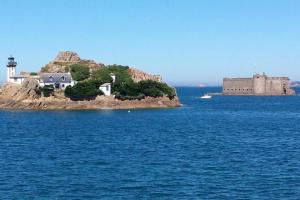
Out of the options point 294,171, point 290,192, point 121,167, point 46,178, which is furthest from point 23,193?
point 294,171

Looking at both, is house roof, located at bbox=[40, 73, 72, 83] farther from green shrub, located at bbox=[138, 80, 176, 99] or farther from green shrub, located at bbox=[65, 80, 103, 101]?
green shrub, located at bbox=[138, 80, 176, 99]

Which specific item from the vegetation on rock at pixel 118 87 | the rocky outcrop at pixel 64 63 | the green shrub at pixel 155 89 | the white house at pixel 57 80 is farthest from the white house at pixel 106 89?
the rocky outcrop at pixel 64 63

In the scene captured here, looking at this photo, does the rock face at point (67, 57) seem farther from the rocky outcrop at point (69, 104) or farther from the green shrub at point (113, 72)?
the rocky outcrop at point (69, 104)

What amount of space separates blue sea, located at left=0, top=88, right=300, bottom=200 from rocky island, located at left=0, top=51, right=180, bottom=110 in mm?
38257

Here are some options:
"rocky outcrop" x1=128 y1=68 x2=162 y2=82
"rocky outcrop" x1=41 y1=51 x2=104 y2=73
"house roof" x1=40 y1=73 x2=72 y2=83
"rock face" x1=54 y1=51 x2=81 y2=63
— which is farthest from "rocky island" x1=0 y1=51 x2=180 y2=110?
"rock face" x1=54 y1=51 x2=81 y2=63

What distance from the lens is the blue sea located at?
36.2m

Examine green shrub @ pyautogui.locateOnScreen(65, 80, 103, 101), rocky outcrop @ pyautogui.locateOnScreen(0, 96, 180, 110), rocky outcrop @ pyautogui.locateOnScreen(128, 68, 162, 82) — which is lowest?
rocky outcrop @ pyautogui.locateOnScreen(0, 96, 180, 110)

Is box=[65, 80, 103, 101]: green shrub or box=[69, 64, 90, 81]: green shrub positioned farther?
box=[69, 64, 90, 81]: green shrub

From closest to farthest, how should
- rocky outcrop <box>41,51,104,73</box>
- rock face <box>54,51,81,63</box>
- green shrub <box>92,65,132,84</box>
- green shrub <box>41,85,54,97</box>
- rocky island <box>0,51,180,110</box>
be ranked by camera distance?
rocky island <box>0,51,180,110</box>, green shrub <box>41,85,54,97</box>, green shrub <box>92,65,132,84</box>, rocky outcrop <box>41,51,104,73</box>, rock face <box>54,51,81,63</box>

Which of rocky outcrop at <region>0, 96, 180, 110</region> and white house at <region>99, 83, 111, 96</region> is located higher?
white house at <region>99, 83, 111, 96</region>

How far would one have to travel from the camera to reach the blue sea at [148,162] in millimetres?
36156

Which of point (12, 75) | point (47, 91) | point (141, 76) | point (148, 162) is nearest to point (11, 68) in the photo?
point (12, 75)

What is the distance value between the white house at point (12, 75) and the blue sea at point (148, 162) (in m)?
50.1

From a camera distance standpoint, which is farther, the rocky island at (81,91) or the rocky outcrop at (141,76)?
the rocky outcrop at (141,76)
